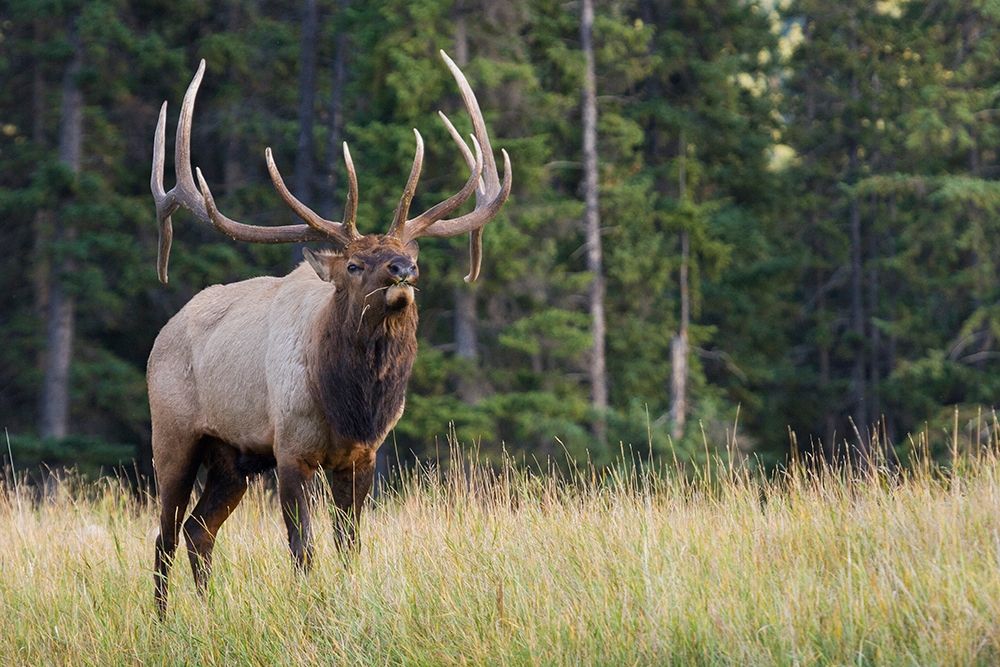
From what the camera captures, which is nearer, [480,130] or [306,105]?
[480,130]

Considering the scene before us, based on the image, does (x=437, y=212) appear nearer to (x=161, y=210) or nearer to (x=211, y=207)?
(x=211, y=207)

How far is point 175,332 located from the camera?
8.03 meters

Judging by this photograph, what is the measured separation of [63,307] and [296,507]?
18.4 meters

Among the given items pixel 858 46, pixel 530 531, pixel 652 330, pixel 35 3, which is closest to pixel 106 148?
pixel 35 3

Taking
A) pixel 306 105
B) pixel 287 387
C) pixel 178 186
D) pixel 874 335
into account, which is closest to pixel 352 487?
pixel 287 387

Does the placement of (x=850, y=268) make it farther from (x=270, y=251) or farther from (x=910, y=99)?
(x=270, y=251)

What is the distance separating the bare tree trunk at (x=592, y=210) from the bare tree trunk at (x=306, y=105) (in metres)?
4.56

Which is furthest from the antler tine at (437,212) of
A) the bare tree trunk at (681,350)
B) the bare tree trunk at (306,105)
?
the bare tree trunk at (681,350)

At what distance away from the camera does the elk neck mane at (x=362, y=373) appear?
6.97 meters

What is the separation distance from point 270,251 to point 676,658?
20214 mm

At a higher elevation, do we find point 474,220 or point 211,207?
point 211,207

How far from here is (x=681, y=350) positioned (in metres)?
25.8

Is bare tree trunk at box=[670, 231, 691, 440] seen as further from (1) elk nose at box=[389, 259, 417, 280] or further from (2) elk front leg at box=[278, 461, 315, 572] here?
(1) elk nose at box=[389, 259, 417, 280]


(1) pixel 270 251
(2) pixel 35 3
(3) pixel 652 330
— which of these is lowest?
(3) pixel 652 330
